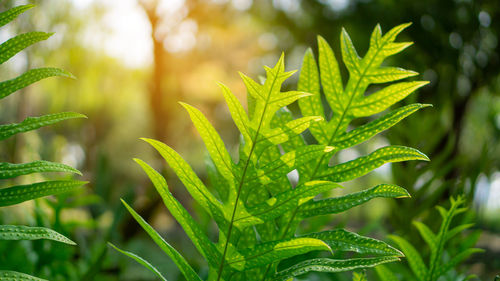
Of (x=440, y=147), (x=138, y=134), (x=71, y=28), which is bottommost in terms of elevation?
(x=138, y=134)

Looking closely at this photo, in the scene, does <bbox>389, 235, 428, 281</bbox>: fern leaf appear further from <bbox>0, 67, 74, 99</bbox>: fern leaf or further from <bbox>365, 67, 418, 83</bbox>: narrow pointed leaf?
<bbox>0, 67, 74, 99</bbox>: fern leaf

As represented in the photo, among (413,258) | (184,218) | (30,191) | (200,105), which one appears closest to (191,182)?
(184,218)

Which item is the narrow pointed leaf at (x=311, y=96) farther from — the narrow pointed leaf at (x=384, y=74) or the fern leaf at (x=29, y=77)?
the fern leaf at (x=29, y=77)

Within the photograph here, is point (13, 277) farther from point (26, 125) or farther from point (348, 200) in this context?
point (348, 200)

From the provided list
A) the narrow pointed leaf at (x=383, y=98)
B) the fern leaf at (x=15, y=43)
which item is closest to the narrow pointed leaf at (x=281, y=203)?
the narrow pointed leaf at (x=383, y=98)

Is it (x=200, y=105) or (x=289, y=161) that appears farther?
(x=200, y=105)

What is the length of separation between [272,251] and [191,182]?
0.09 meters

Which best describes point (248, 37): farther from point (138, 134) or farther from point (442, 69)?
point (442, 69)

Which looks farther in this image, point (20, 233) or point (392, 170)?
point (392, 170)

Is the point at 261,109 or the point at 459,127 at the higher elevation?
the point at 261,109

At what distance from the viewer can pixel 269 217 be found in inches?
13.4

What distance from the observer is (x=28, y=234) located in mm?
311

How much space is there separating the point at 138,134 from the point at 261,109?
15.7m

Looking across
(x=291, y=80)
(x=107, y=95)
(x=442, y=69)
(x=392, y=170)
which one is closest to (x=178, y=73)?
(x=107, y=95)
